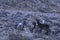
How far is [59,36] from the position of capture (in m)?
11.6

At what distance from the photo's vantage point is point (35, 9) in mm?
17109

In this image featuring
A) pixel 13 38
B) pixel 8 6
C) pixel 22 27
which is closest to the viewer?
pixel 13 38

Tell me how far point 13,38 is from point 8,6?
717cm

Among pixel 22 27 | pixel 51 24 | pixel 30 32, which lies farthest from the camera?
pixel 51 24

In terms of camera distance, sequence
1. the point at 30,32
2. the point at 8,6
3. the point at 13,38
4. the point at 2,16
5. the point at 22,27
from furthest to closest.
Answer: the point at 8,6
the point at 2,16
the point at 22,27
the point at 30,32
the point at 13,38

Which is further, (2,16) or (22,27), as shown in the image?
(2,16)

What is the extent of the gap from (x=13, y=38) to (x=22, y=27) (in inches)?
77.0

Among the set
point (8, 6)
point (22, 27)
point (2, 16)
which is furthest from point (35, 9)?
point (22, 27)

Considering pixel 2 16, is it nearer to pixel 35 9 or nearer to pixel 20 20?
pixel 20 20

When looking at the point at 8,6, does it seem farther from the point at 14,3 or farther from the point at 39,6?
the point at 39,6

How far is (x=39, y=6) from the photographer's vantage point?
704 inches

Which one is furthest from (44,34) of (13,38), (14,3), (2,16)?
(14,3)

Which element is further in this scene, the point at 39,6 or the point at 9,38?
the point at 39,6

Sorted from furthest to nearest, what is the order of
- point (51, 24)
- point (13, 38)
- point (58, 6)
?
1. point (58, 6)
2. point (51, 24)
3. point (13, 38)
